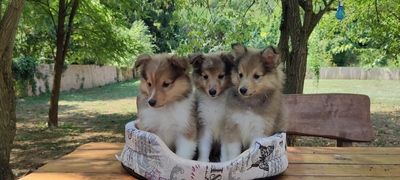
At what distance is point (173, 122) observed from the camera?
1.93m

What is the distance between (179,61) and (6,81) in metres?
2.75

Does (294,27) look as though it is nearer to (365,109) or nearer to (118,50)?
(365,109)

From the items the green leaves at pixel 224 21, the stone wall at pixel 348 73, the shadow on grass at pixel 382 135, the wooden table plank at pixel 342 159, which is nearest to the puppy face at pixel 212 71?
the wooden table plank at pixel 342 159

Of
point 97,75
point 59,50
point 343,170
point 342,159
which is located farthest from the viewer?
point 97,75

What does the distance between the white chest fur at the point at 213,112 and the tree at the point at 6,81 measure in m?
2.73

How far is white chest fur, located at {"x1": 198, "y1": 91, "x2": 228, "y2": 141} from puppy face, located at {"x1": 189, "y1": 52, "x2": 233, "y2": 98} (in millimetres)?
49

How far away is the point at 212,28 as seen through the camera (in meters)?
6.75

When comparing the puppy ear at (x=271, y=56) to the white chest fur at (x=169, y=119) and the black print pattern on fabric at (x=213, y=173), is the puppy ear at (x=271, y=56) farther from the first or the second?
the black print pattern on fabric at (x=213, y=173)

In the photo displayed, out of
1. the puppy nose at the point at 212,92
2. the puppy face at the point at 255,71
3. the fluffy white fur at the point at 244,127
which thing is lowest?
the fluffy white fur at the point at 244,127

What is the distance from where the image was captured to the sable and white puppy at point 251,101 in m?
1.89

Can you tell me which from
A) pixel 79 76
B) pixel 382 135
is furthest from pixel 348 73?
pixel 382 135

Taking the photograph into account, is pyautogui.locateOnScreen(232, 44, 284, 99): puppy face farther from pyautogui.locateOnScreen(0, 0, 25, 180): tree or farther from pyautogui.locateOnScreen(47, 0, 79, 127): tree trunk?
pyautogui.locateOnScreen(47, 0, 79, 127): tree trunk

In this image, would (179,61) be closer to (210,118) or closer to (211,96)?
(211,96)

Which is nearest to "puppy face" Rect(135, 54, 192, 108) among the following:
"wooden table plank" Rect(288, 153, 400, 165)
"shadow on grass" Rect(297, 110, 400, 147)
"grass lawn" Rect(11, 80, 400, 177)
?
"wooden table plank" Rect(288, 153, 400, 165)
